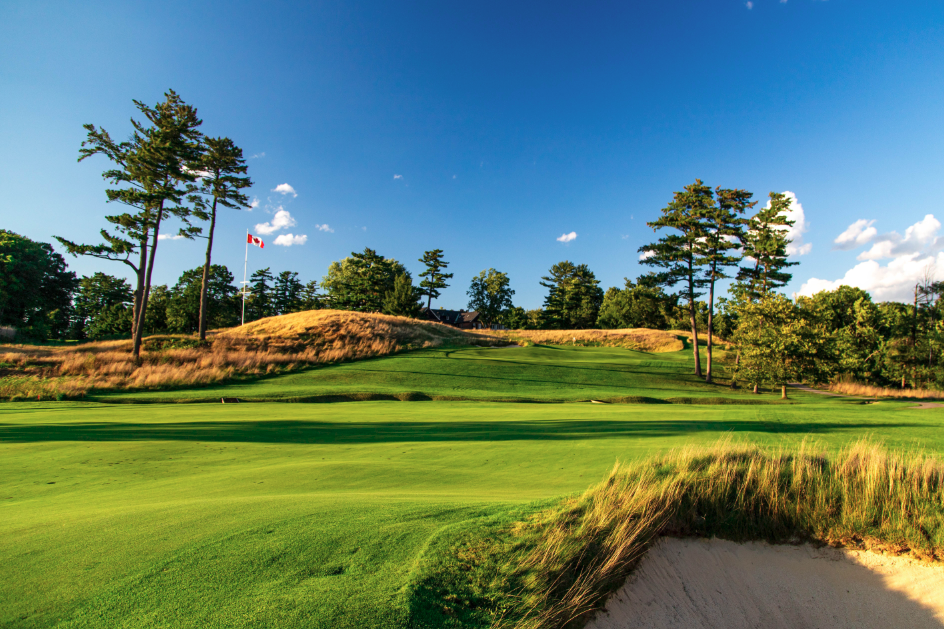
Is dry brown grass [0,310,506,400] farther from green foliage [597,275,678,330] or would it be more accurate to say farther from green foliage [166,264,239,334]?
green foliage [597,275,678,330]

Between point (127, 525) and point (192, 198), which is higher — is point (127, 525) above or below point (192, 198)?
below

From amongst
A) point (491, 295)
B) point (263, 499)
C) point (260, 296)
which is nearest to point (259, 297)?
point (260, 296)

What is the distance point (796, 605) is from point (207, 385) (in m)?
21.0

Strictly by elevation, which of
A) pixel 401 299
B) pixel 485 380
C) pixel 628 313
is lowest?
pixel 485 380

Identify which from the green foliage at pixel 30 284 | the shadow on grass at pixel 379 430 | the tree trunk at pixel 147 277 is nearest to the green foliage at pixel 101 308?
the green foliage at pixel 30 284

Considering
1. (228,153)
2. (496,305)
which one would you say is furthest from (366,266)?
(228,153)

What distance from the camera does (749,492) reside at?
451 cm

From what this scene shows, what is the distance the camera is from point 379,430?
345 inches

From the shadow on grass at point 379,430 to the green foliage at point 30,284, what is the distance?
4290 centimetres

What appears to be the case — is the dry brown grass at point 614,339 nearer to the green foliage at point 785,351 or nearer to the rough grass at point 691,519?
the green foliage at point 785,351

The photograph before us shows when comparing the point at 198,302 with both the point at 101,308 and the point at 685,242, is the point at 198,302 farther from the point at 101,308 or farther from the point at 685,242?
the point at 685,242

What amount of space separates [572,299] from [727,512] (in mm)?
72945

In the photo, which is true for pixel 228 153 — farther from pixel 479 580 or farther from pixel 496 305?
pixel 496 305

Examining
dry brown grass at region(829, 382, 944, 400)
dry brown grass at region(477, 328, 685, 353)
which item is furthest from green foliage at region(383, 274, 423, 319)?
dry brown grass at region(829, 382, 944, 400)
